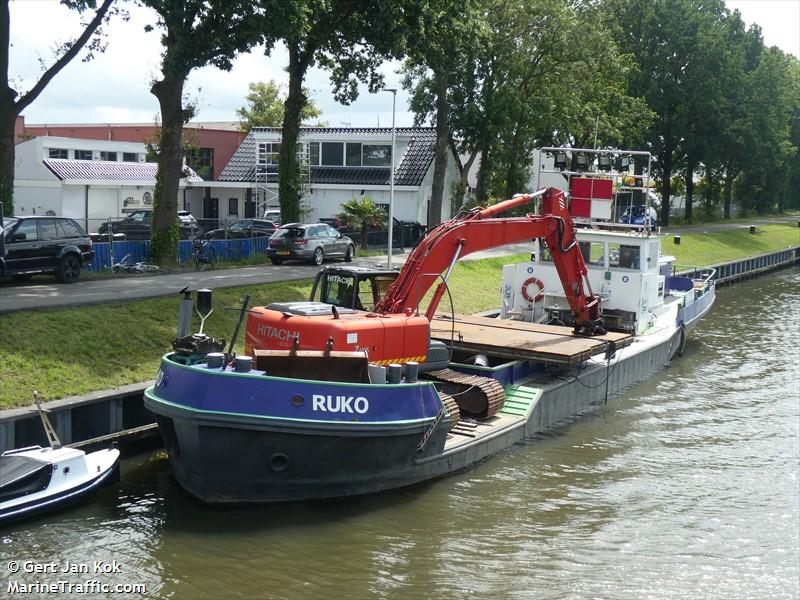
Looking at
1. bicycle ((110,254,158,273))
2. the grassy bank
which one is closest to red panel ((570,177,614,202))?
the grassy bank

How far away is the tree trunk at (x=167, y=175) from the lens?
1017 inches

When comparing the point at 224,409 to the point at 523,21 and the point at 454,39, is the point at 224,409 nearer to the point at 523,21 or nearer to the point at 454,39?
the point at 454,39

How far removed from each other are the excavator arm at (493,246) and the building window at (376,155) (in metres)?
27.1

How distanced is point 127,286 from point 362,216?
1489 cm

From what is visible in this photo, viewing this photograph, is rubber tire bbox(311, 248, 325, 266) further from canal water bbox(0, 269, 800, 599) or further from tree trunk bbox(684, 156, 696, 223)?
tree trunk bbox(684, 156, 696, 223)

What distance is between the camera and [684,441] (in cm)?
1664

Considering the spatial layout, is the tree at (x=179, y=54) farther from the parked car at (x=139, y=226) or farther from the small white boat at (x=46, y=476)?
the small white boat at (x=46, y=476)

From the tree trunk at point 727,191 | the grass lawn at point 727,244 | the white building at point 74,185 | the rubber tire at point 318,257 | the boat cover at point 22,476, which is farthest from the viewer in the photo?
the tree trunk at point 727,191

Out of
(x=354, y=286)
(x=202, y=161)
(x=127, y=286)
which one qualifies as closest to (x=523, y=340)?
(x=354, y=286)

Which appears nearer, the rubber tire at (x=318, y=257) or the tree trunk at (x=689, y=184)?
the rubber tire at (x=318, y=257)

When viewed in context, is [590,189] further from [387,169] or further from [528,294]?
[387,169]

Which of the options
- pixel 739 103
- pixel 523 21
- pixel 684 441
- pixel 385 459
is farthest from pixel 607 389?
pixel 739 103

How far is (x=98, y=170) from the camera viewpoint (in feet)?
136

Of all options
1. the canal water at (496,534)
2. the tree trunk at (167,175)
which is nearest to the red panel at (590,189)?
the canal water at (496,534)
